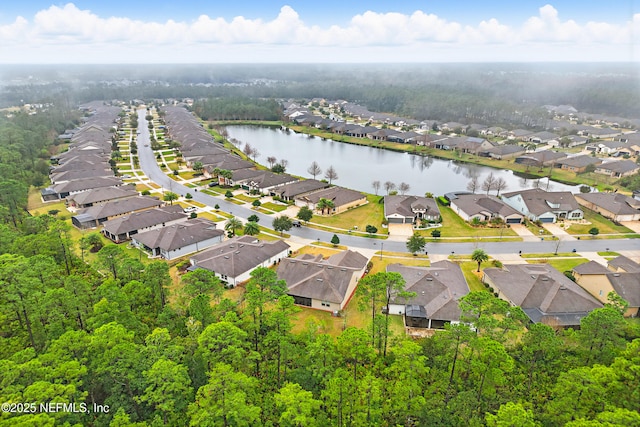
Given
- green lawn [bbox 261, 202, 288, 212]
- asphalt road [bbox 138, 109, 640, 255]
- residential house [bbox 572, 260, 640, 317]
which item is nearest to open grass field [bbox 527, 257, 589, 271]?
asphalt road [bbox 138, 109, 640, 255]

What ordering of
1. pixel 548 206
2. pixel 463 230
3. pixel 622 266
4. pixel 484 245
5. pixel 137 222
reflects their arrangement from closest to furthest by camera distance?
1. pixel 622 266
2. pixel 484 245
3. pixel 137 222
4. pixel 463 230
5. pixel 548 206

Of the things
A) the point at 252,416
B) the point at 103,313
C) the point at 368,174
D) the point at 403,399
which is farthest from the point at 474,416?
the point at 368,174

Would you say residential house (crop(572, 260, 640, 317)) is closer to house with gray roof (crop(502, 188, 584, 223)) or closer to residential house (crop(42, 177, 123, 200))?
house with gray roof (crop(502, 188, 584, 223))

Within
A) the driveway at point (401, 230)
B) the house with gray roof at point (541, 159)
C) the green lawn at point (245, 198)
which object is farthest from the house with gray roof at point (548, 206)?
the green lawn at point (245, 198)

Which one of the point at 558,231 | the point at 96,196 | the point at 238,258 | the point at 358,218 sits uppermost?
the point at 96,196

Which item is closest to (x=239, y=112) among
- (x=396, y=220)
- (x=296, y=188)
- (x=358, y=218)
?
(x=296, y=188)

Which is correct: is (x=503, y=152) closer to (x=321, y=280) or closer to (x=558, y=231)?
(x=558, y=231)

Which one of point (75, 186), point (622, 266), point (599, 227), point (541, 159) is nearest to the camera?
point (622, 266)
